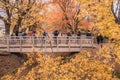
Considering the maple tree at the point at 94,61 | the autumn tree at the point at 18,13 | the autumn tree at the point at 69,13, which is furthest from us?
the autumn tree at the point at 69,13

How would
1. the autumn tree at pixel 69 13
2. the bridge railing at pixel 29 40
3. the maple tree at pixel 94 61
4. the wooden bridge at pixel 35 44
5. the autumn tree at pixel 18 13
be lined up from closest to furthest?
the maple tree at pixel 94 61 < the wooden bridge at pixel 35 44 < the bridge railing at pixel 29 40 < the autumn tree at pixel 18 13 < the autumn tree at pixel 69 13

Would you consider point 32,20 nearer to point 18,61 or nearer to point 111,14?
point 18,61

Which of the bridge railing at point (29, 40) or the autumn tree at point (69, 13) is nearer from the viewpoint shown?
the bridge railing at point (29, 40)

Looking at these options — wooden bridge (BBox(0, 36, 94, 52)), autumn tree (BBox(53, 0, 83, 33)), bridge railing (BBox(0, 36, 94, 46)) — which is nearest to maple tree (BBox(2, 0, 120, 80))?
wooden bridge (BBox(0, 36, 94, 52))

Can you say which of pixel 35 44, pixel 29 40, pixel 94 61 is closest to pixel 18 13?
pixel 29 40

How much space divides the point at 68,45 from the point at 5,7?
768 centimetres

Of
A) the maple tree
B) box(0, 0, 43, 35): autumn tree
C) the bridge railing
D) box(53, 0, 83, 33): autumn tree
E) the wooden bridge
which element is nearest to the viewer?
the maple tree

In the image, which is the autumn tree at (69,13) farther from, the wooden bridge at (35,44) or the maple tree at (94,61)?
the maple tree at (94,61)

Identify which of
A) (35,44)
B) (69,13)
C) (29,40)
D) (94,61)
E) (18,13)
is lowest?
(94,61)

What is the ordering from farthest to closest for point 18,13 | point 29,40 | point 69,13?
point 69,13 < point 18,13 < point 29,40

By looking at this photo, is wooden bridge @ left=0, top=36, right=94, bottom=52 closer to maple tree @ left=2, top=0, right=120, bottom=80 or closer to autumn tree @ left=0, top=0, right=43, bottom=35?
autumn tree @ left=0, top=0, right=43, bottom=35

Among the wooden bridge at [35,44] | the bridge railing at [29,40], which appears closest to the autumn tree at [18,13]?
Answer: the bridge railing at [29,40]

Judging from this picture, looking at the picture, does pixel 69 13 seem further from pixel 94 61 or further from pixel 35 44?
pixel 94 61

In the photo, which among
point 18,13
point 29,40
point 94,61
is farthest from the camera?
point 18,13
